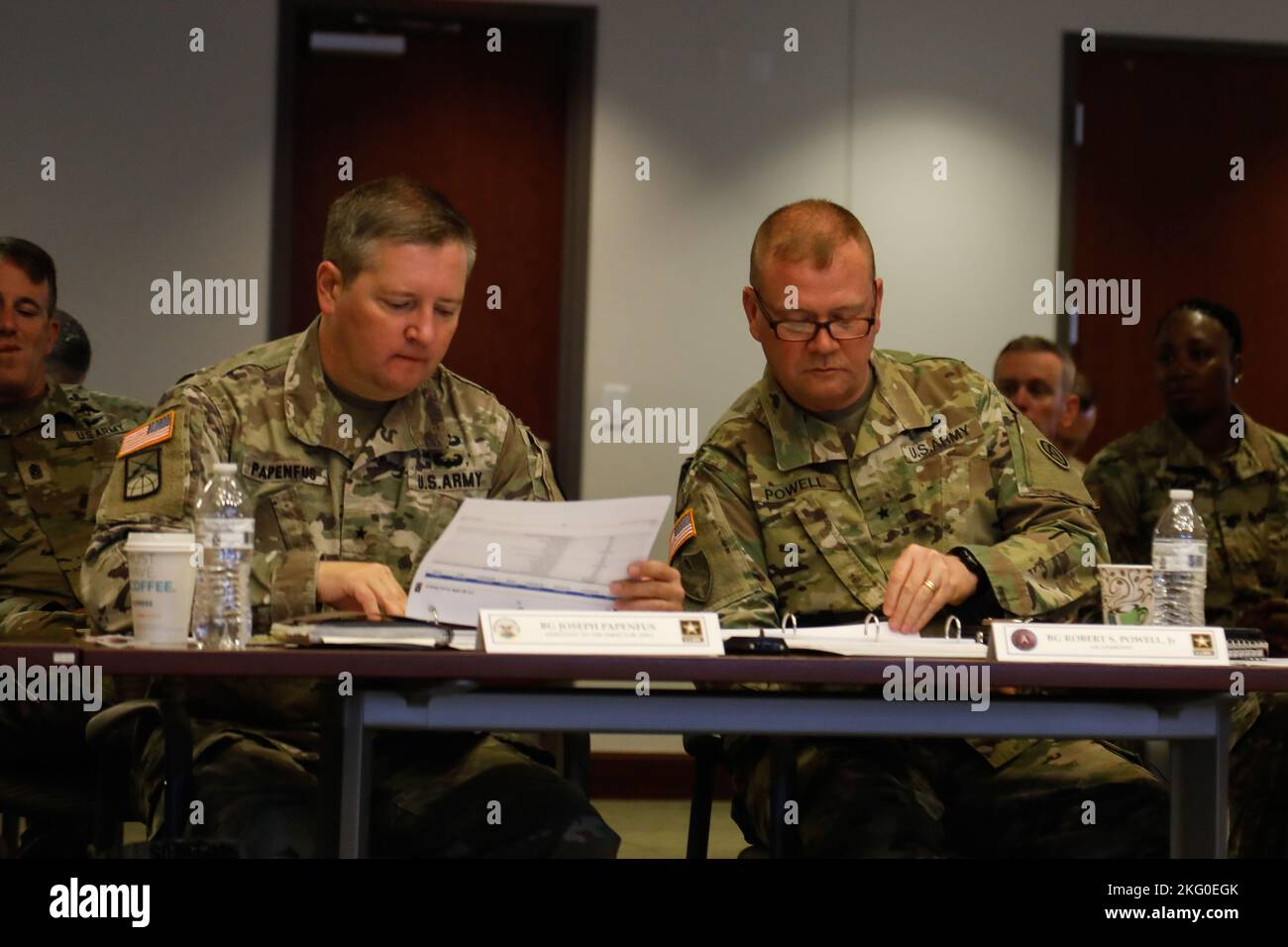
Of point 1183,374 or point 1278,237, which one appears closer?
point 1183,374

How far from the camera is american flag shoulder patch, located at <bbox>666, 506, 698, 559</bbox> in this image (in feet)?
8.88

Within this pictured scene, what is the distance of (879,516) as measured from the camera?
2807mm

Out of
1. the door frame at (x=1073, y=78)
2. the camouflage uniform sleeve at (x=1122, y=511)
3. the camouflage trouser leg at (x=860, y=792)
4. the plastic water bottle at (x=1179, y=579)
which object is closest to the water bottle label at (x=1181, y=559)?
the plastic water bottle at (x=1179, y=579)

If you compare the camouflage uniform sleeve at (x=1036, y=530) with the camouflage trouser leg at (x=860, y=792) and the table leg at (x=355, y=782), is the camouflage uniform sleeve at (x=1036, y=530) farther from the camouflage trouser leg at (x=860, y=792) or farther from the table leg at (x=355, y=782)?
the table leg at (x=355, y=782)

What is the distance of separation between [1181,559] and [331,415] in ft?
4.39

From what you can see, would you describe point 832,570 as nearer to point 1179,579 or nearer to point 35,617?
point 1179,579

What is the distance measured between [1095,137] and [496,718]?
4307mm

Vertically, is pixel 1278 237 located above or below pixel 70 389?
above

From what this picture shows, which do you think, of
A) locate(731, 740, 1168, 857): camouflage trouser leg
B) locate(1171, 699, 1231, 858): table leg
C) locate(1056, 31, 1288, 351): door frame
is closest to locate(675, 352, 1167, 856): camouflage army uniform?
locate(731, 740, 1168, 857): camouflage trouser leg

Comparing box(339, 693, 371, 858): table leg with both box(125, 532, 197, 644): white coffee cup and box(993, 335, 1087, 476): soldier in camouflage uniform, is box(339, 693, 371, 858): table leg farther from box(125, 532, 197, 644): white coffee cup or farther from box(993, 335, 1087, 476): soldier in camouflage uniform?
box(993, 335, 1087, 476): soldier in camouflage uniform

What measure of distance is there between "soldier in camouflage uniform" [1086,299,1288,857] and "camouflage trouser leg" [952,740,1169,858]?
4.67 feet
